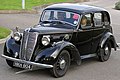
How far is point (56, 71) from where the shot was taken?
7961mm

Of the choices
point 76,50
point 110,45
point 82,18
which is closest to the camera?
point 76,50

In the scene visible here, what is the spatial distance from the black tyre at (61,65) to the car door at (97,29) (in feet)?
5.17

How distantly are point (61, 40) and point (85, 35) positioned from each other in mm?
1013

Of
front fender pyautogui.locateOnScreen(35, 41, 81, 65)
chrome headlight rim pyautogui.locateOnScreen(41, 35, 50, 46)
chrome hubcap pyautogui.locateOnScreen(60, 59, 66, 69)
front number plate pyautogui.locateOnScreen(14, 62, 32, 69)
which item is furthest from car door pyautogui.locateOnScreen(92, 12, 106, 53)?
front number plate pyautogui.locateOnScreen(14, 62, 32, 69)

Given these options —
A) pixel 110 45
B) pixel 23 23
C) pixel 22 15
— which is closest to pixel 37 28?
pixel 110 45

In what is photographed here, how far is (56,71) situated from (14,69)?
1.27m

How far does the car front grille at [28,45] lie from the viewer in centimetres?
794

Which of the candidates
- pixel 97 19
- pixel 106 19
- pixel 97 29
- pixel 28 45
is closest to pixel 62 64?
pixel 28 45

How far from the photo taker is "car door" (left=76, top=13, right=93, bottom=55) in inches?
353

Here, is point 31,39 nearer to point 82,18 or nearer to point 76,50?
point 76,50

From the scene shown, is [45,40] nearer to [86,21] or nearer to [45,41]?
[45,41]

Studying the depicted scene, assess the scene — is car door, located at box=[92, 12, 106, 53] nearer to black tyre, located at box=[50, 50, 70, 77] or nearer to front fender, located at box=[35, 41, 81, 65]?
front fender, located at box=[35, 41, 81, 65]

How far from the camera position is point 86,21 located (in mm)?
9242

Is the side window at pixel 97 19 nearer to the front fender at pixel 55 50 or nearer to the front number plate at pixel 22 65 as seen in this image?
the front fender at pixel 55 50
